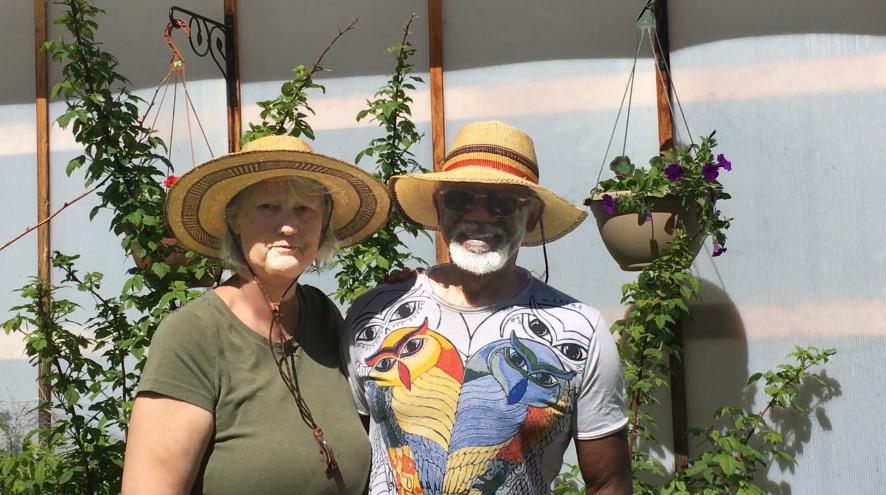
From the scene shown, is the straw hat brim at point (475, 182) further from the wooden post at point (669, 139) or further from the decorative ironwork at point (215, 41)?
the decorative ironwork at point (215, 41)

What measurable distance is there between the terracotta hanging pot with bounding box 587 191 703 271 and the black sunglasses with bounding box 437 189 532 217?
5.60 feet

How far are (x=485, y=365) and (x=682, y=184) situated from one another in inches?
76.0

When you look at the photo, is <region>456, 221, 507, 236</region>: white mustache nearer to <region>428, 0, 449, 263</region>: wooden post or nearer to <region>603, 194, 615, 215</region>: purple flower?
<region>603, 194, 615, 215</region>: purple flower

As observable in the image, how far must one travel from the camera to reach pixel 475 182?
8.20ft

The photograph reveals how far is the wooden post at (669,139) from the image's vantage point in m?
4.55

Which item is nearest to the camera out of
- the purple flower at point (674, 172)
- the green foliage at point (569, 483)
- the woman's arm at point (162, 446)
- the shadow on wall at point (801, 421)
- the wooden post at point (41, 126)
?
the woman's arm at point (162, 446)

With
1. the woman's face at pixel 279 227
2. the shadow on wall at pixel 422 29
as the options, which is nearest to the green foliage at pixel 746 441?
the shadow on wall at pixel 422 29

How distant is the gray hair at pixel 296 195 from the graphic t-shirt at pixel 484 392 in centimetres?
26

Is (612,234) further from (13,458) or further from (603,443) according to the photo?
(13,458)

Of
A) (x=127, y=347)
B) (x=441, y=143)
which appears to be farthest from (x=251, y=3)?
(x=127, y=347)

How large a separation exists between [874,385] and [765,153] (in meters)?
1.00

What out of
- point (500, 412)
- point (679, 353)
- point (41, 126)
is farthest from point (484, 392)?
point (41, 126)

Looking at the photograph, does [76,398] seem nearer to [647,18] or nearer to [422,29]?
[422,29]

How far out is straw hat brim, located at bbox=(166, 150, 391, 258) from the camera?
2459 millimetres
